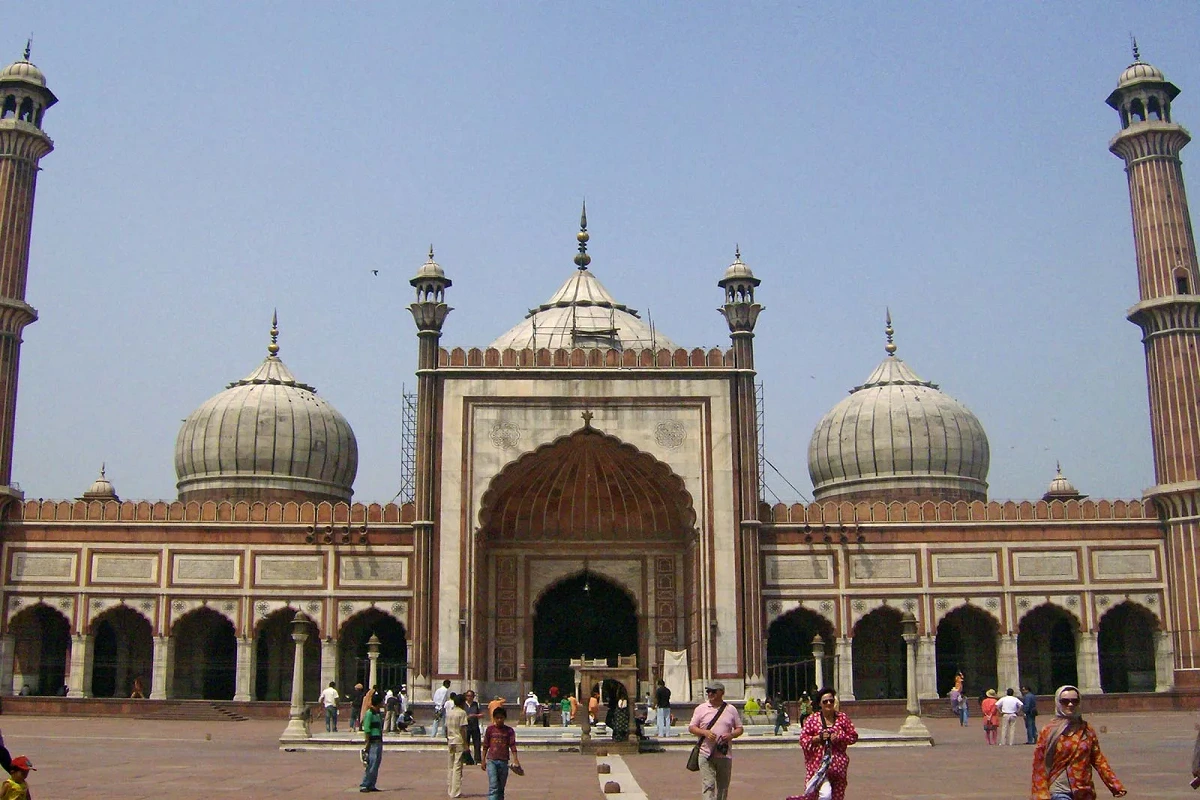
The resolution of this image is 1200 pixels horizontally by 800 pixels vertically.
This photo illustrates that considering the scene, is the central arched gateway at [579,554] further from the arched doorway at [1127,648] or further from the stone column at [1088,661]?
the arched doorway at [1127,648]

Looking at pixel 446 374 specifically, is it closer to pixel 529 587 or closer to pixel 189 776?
pixel 529 587

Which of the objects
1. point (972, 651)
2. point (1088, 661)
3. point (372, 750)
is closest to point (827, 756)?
point (372, 750)

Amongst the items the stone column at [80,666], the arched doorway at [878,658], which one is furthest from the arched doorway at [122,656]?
the arched doorway at [878,658]

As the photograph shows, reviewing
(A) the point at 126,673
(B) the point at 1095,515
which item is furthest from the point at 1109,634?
(A) the point at 126,673

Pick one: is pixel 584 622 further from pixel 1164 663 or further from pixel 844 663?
pixel 1164 663

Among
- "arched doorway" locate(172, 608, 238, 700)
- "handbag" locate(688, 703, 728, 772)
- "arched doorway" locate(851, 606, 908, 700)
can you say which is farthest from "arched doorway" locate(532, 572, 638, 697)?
"handbag" locate(688, 703, 728, 772)

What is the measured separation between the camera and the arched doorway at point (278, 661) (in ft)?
96.1

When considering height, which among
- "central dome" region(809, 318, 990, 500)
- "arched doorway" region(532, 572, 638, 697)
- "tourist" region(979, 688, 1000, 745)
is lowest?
"tourist" region(979, 688, 1000, 745)

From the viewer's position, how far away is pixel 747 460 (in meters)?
27.8

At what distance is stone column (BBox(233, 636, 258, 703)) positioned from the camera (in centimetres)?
2812

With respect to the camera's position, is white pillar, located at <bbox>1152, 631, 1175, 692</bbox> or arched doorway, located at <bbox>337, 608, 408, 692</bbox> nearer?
white pillar, located at <bbox>1152, 631, 1175, 692</bbox>

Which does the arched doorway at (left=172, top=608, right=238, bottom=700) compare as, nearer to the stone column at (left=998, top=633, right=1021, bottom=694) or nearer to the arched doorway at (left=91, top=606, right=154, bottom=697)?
the arched doorway at (left=91, top=606, right=154, bottom=697)

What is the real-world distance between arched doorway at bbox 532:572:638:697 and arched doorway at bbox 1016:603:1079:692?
29.8ft

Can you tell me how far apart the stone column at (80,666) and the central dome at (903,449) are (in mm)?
19085
